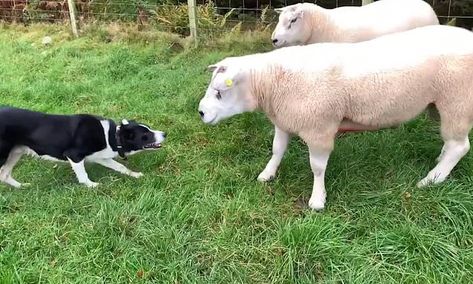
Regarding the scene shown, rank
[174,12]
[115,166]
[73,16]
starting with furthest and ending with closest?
1. [73,16]
2. [174,12]
3. [115,166]

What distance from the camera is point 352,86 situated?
12.8 ft

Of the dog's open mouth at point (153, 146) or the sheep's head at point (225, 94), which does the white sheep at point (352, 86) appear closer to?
the sheep's head at point (225, 94)

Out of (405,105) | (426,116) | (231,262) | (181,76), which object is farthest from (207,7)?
(231,262)

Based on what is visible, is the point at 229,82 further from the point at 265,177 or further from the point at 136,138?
the point at 136,138

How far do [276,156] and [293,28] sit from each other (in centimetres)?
175

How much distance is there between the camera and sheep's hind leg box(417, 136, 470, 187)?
4.14 m

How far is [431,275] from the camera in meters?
3.38

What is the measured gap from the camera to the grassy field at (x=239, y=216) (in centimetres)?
349

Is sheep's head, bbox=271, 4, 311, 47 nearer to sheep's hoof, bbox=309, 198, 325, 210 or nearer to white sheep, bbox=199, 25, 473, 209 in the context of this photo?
white sheep, bbox=199, 25, 473, 209

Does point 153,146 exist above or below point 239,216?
above

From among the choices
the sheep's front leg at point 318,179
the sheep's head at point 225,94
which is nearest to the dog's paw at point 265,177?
the sheep's front leg at point 318,179

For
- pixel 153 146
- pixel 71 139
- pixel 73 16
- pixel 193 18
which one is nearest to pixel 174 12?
pixel 193 18

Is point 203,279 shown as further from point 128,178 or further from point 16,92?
point 16,92

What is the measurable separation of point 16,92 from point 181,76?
7.47 feet
